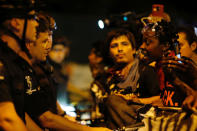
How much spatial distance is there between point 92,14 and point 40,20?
14.1m

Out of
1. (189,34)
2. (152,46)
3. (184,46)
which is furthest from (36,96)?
(189,34)

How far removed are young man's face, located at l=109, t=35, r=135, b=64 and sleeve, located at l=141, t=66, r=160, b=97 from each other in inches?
21.0

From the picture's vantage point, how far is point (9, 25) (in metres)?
3.07

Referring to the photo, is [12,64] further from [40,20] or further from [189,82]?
[189,82]

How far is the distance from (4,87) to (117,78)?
195cm

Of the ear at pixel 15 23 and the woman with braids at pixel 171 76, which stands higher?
the ear at pixel 15 23

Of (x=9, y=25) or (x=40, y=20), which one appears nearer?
(x=9, y=25)

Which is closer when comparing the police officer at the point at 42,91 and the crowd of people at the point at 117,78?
the crowd of people at the point at 117,78

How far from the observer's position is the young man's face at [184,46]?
400 centimetres

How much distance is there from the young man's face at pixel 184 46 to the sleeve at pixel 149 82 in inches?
21.1

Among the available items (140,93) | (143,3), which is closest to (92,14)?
(143,3)

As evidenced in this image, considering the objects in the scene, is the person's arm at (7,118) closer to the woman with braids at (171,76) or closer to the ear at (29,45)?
Result: the ear at (29,45)

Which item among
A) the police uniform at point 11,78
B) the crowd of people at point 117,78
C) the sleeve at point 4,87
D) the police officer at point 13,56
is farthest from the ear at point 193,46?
the sleeve at point 4,87

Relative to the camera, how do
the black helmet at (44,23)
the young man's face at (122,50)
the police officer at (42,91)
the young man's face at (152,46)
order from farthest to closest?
1. the young man's face at (122,50)
2. the young man's face at (152,46)
3. the black helmet at (44,23)
4. the police officer at (42,91)
